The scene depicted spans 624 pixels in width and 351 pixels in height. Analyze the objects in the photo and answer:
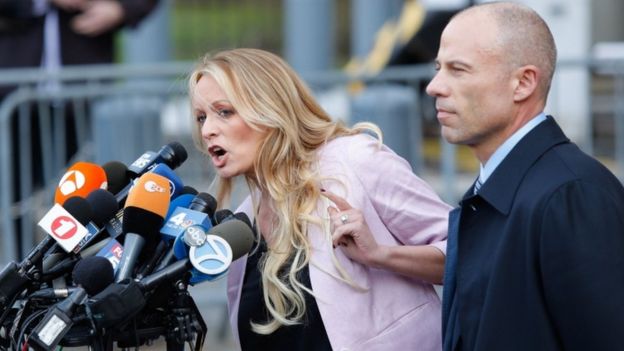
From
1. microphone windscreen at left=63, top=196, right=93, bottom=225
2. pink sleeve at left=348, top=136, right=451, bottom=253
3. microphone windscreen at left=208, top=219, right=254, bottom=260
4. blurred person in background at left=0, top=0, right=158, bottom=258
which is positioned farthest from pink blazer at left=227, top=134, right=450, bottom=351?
blurred person in background at left=0, top=0, right=158, bottom=258

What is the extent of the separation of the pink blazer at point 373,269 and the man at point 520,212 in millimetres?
291

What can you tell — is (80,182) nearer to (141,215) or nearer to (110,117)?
(141,215)

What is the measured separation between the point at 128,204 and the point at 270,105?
24.6 inches

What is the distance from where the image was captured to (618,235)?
280 cm

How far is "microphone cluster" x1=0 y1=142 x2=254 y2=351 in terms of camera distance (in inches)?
113

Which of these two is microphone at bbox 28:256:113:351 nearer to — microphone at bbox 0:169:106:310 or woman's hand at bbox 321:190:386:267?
microphone at bbox 0:169:106:310

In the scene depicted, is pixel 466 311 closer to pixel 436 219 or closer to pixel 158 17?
pixel 436 219

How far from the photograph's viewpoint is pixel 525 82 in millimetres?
3000

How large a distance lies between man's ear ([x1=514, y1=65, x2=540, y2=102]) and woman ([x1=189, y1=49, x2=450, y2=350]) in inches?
23.5

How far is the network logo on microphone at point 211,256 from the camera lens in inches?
117

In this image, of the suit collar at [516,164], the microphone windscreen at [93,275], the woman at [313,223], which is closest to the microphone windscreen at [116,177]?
the woman at [313,223]

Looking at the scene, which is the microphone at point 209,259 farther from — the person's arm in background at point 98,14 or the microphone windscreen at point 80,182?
the person's arm in background at point 98,14

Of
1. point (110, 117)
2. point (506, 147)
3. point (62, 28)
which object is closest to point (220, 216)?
point (506, 147)

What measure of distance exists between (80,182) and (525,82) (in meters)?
1.14
